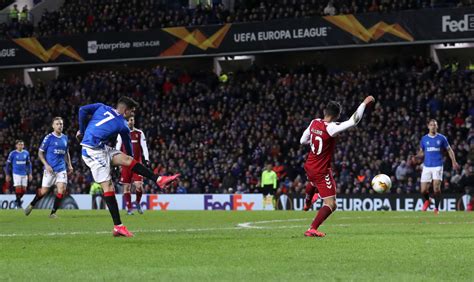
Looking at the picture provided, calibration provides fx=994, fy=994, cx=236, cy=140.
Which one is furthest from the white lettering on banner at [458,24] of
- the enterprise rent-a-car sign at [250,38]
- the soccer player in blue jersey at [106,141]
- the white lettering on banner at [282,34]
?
the soccer player in blue jersey at [106,141]

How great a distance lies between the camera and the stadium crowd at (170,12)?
1682 inches

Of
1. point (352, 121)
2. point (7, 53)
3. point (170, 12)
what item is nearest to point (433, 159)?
point (352, 121)

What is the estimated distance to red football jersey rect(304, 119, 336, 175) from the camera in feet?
49.4

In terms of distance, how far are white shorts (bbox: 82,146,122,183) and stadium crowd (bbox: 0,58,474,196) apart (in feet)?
64.7

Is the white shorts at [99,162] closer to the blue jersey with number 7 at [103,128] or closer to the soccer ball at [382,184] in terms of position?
the blue jersey with number 7 at [103,128]

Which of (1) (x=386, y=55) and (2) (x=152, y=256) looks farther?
(1) (x=386, y=55)

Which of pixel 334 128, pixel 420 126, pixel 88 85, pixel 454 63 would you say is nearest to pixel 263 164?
pixel 420 126

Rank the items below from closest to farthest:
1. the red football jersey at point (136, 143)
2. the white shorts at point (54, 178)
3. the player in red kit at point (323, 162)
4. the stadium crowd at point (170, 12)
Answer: the player in red kit at point (323, 162) → the white shorts at point (54, 178) → the red football jersey at point (136, 143) → the stadium crowd at point (170, 12)

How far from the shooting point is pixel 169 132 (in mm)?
44812

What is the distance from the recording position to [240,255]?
1143 cm

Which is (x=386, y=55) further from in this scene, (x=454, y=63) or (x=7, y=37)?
(x=7, y=37)

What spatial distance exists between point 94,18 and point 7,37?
5.13 m

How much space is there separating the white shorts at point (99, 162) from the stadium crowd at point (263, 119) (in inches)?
776

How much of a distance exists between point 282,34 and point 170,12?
270 inches
